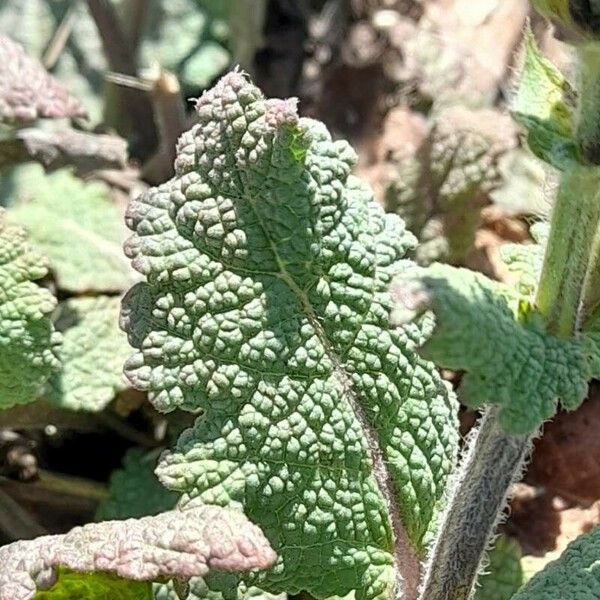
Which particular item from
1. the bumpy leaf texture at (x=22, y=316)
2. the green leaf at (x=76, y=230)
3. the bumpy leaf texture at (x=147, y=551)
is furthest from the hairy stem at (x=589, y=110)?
the green leaf at (x=76, y=230)

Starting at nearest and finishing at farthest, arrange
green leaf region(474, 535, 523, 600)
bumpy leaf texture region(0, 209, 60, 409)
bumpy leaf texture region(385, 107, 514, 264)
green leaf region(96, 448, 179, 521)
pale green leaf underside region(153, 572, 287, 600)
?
pale green leaf underside region(153, 572, 287, 600), bumpy leaf texture region(0, 209, 60, 409), green leaf region(474, 535, 523, 600), green leaf region(96, 448, 179, 521), bumpy leaf texture region(385, 107, 514, 264)

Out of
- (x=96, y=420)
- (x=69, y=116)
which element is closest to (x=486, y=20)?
(x=69, y=116)

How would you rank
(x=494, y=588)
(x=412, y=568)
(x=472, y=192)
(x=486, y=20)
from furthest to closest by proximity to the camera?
(x=486, y=20) → (x=472, y=192) → (x=494, y=588) → (x=412, y=568)

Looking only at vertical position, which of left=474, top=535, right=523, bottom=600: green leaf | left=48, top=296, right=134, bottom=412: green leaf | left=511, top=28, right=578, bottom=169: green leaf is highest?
left=511, top=28, right=578, bottom=169: green leaf

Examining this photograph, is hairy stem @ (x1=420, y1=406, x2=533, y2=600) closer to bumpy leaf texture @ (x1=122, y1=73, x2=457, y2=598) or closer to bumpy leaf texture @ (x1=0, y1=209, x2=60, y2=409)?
bumpy leaf texture @ (x1=122, y1=73, x2=457, y2=598)

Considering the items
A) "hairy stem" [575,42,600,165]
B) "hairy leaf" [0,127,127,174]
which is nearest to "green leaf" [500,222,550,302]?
"hairy stem" [575,42,600,165]

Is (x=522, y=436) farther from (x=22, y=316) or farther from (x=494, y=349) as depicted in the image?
Answer: (x=22, y=316)

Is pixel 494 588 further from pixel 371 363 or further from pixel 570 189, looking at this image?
pixel 570 189

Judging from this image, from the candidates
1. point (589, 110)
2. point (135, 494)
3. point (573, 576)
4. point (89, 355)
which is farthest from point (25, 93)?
point (573, 576)
